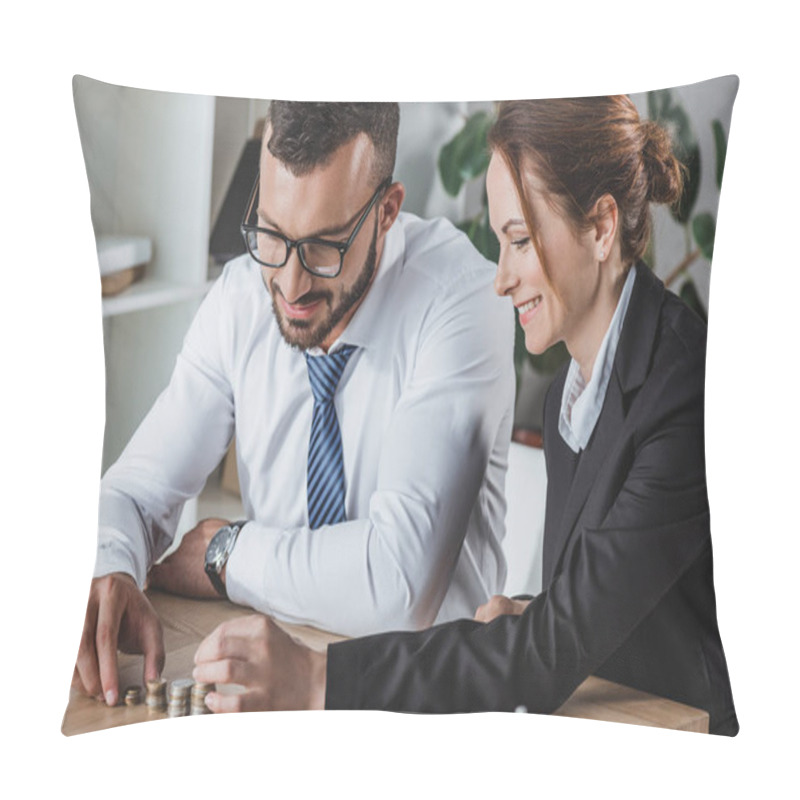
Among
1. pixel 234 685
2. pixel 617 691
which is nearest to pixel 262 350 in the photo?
pixel 234 685

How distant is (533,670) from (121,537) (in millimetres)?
712

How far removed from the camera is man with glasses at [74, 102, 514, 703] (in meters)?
2.56

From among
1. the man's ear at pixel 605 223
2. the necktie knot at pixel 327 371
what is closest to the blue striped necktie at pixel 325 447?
the necktie knot at pixel 327 371

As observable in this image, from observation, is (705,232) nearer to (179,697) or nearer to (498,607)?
(498,607)

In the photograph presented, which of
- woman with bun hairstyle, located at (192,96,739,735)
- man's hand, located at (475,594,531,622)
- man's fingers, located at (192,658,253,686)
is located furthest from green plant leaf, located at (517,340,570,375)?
man's fingers, located at (192,658,253,686)

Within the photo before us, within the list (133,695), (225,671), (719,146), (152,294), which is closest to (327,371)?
(152,294)

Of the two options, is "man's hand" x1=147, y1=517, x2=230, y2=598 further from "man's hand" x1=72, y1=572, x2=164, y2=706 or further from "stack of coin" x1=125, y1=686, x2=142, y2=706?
"stack of coin" x1=125, y1=686, x2=142, y2=706

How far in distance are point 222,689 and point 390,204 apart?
839mm

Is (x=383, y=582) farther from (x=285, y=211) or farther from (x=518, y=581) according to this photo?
(x=285, y=211)

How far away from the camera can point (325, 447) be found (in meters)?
2.60

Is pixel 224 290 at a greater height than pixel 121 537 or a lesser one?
greater

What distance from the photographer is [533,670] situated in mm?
2568

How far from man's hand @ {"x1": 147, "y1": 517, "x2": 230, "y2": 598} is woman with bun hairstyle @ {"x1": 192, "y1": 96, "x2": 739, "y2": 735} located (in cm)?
9

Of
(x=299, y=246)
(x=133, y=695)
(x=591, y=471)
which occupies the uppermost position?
(x=299, y=246)
